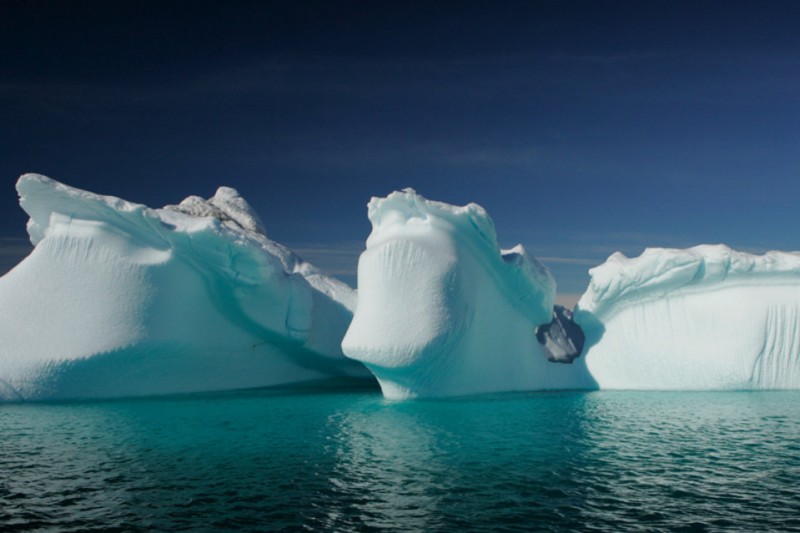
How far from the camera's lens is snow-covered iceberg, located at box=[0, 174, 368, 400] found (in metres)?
13.0

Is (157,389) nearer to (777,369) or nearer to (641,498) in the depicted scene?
(641,498)

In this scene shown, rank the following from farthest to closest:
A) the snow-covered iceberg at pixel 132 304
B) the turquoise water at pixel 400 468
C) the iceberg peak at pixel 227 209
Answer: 1. the iceberg peak at pixel 227 209
2. the snow-covered iceberg at pixel 132 304
3. the turquoise water at pixel 400 468

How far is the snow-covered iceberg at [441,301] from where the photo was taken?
12.9 m

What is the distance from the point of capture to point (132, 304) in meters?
13.3

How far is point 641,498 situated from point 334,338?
10604 millimetres

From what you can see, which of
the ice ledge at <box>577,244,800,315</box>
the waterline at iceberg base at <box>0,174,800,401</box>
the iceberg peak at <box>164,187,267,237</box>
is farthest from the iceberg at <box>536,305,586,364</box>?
the iceberg peak at <box>164,187,267,237</box>

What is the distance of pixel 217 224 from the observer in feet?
46.2

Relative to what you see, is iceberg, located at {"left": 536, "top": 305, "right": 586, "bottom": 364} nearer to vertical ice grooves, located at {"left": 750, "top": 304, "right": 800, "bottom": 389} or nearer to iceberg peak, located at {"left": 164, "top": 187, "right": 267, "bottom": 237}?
vertical ice grooves, located at {"left": 750, "top": 304, "right": 800, "bottom": 389}

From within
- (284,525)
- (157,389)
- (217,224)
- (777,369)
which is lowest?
(284,525)

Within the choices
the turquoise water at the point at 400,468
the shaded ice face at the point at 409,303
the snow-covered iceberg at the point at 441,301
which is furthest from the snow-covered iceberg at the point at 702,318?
the shaded ice face at the point at 409,303

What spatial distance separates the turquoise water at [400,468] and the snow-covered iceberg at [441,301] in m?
1.25

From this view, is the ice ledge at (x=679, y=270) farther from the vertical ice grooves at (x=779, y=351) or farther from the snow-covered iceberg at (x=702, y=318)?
the vertical ice grooves at (x=779, y=351)

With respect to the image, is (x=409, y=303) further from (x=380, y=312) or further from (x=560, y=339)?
(x=560, y=339)

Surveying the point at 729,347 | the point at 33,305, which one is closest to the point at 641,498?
the point at 729,347
